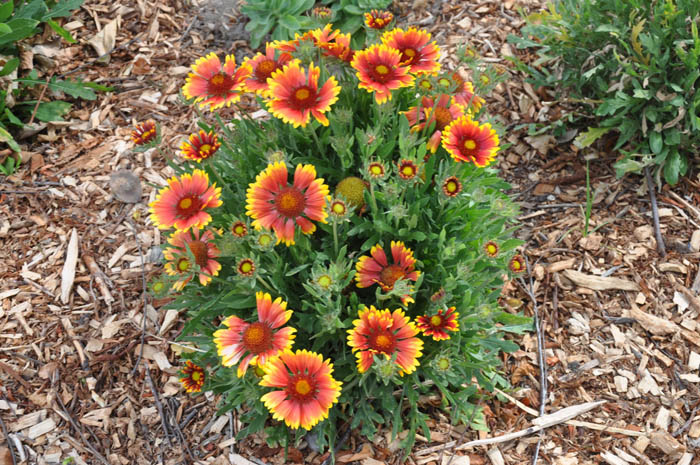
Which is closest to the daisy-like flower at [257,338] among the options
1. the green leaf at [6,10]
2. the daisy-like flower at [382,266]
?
the daisy-like flower at [382,266]

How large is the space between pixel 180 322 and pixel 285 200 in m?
1.07

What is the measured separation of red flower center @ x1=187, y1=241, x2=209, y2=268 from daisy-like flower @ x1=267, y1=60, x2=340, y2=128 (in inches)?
18.4

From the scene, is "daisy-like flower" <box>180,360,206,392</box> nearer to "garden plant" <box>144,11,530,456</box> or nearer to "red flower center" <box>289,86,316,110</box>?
"garden plant" <box>144,11,530,456</box>

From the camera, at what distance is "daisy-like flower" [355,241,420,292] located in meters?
1.83

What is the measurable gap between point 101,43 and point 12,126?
72cm

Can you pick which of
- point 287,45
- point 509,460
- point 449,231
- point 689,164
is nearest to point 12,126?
point 287,45

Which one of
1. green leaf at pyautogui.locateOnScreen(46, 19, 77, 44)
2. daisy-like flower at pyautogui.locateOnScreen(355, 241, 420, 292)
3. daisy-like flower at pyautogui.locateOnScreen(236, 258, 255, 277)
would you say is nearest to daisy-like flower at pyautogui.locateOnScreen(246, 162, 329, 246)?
daisy-like flower at pyautogui.locateOnScreen(236, 258, 255, 277)

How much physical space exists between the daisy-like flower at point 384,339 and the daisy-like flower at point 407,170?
0.39 meters

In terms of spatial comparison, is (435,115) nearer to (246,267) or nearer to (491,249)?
(491,249)

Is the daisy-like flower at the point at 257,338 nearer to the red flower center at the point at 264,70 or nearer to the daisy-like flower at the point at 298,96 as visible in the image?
the daisy-like flower at the point at 298,96

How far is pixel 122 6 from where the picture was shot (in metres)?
3.69

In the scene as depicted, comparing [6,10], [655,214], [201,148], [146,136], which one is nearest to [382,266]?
Result: [201,148]

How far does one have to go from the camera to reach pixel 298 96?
177 cm

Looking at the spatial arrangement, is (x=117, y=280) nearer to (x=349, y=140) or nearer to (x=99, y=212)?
(x=99, y=212)
